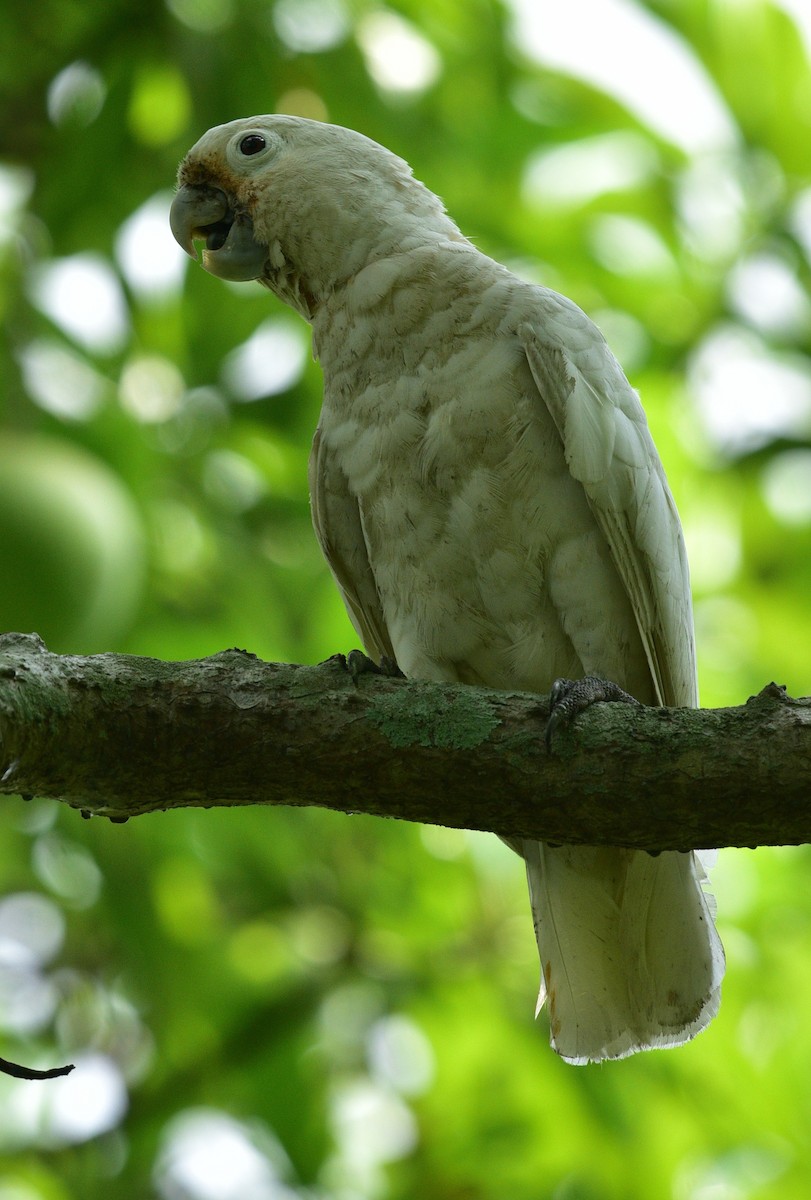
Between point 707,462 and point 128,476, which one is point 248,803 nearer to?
point 128,476

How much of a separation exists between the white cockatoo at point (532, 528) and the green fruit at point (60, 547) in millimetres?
570

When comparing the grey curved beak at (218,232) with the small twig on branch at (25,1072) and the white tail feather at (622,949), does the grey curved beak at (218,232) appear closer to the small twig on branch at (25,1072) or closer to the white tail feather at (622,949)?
the white tail feather at (622,949)

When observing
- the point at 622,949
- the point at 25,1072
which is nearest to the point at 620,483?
the point at 622,949

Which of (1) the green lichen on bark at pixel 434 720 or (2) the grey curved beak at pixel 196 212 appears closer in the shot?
(1) the green lichen on bark at pixel 434 720

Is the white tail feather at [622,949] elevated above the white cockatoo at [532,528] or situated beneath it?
situated beneath

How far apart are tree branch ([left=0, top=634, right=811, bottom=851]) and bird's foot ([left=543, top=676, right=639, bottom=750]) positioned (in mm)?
17

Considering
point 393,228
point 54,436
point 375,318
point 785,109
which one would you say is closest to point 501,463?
point 375,318

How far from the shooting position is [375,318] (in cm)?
334

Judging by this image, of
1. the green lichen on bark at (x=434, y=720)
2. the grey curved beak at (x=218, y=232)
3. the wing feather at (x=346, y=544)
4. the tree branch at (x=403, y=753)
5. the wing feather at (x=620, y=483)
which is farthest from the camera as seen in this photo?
the grey curved beak at (x=218, y=232)

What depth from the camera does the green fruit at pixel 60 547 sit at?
3100 millimetres

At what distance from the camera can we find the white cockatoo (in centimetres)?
312

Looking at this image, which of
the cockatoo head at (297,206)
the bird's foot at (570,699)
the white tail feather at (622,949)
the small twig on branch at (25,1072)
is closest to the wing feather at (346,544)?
the cockatoo head at (297,206)

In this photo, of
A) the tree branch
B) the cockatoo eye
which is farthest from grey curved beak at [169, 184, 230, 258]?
the tree branch

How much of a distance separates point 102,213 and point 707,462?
229 centimetres
